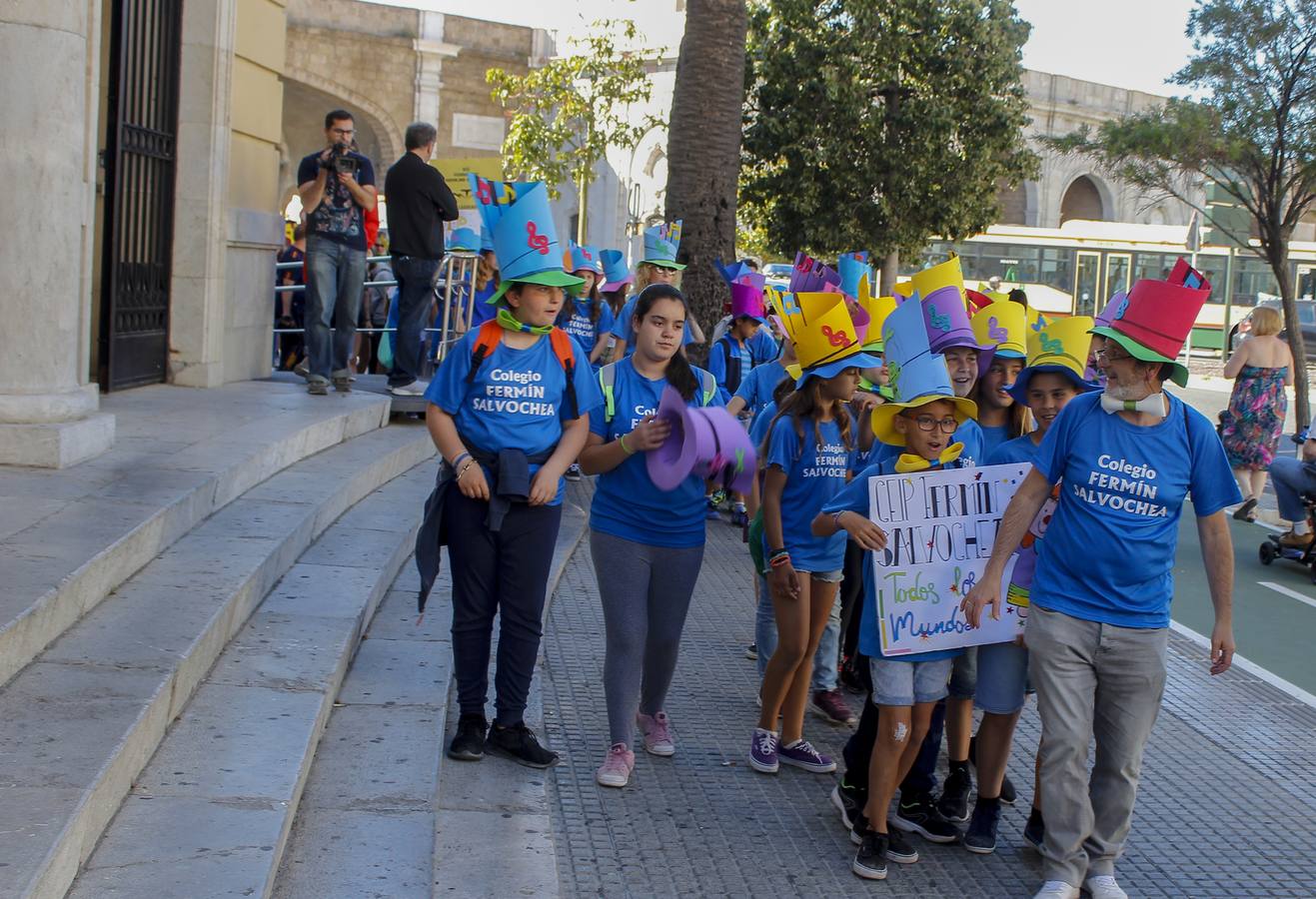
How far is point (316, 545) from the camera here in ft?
23.9

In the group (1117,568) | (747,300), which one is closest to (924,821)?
(1117,568)

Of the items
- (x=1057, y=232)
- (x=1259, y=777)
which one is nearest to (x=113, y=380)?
(x=1259, y=777)

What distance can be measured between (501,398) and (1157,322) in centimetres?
224

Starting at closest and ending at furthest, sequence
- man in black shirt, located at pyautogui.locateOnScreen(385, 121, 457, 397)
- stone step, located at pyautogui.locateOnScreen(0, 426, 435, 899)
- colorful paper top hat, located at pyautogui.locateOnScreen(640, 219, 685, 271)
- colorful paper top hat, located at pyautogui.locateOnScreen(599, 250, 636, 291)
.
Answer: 1. stone step, located at pyautogui.locateOnScreen(0, 426, 435, 899)
2. colorful paper top hat, located at pyautogui.locateOnScreen(640, 219, 685, 271)
3. man in black shirt, located at pyautogui.locateOnScreen(385, 121, 457, 397)
4. colorful paper top hat, located at pyautogui.locateOnScreen(599, 250, 636, 291)

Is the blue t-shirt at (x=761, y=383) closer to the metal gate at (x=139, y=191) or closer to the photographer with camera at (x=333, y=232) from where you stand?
the photographer with camera at (x=333, y=232)

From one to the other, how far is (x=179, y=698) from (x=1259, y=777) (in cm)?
436

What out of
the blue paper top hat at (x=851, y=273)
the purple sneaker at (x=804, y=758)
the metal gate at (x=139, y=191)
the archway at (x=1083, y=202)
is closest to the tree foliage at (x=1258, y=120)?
the blue paper top hat at (x=851, y=273)

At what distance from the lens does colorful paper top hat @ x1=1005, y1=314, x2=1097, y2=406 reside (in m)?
5.31

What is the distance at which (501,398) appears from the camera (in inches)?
208

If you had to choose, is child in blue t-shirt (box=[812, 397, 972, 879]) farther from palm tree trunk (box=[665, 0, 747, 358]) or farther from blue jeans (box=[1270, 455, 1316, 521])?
palm tree trunk (box=[665, 0, 747, 358])

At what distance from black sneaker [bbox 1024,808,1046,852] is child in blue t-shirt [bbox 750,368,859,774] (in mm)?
911

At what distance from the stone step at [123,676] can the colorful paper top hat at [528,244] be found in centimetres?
161

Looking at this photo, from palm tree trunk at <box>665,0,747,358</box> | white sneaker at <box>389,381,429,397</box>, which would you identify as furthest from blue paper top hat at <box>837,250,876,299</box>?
palm tree trunk at <box>665,0,747,358</box>

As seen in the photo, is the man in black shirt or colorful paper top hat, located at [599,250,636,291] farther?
colorful paper top hat, located at [599,250,636,291]
